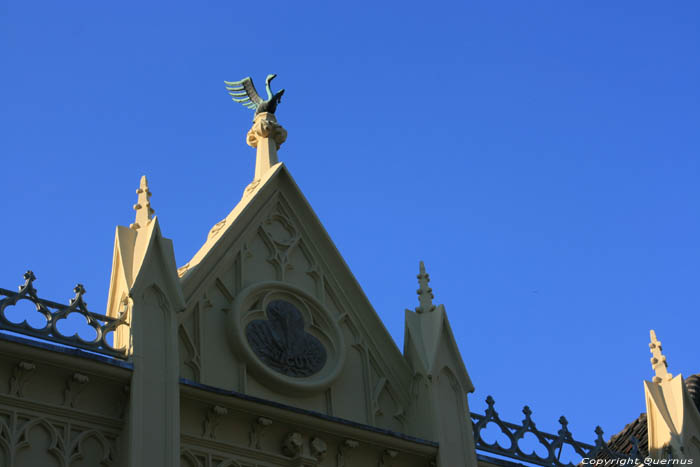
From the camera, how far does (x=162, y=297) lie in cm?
1673

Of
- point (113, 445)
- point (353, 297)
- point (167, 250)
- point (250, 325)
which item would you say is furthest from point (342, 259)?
point (113, 445)

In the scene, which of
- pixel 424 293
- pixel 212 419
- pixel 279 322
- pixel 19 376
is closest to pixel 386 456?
pixel 279 322

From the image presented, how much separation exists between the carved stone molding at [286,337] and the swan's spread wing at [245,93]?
14.3 feet

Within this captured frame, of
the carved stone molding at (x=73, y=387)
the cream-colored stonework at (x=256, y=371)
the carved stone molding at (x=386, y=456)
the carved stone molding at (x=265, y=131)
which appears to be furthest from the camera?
the carved stone molding at (x=265, y=131)

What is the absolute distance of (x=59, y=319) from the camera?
1595cm

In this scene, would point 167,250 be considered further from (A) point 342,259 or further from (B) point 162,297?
(A) point 342,259

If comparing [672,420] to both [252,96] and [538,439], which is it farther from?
[252,96]

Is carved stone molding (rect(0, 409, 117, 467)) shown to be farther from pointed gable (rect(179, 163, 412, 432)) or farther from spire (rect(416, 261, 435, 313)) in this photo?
spire (rect(416, 261, 435, 313))

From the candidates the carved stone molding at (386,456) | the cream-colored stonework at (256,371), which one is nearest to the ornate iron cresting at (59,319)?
the cream-colored stonework at (256,371)

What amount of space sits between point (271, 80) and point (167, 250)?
5908 millimetres

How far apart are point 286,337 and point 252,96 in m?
5.38

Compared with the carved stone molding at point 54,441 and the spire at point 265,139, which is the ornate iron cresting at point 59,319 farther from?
the spire at point 265,139

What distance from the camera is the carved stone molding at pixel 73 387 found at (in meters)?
15.5

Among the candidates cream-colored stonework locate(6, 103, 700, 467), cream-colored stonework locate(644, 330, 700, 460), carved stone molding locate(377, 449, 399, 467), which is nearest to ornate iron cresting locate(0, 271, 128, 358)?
cream-colored stonework locate(6, 103, 700, 467)
